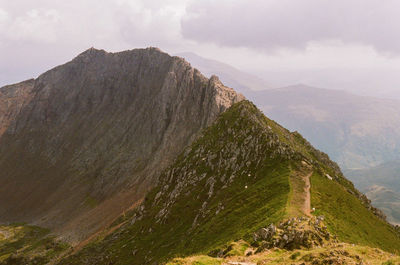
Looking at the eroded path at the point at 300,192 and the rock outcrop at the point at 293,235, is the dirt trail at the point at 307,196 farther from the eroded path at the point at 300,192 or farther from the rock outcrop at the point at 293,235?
the rock outcrop at the point at 293,235

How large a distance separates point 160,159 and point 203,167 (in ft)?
224

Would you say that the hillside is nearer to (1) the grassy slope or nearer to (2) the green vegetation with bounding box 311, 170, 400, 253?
(2) the green vegetation with bounding box 311, 170, 400, 253

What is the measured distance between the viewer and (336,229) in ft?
145

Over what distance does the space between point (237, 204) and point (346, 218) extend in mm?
19165

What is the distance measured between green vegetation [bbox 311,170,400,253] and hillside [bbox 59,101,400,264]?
0.67 ft

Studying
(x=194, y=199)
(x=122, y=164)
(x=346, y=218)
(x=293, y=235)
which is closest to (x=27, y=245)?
(x=122, y=164)

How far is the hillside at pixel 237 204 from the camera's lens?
1815 inches

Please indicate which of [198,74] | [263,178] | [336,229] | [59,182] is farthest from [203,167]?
[59,182]

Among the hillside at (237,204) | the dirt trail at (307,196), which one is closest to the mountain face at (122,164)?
the hillside at (237,204)

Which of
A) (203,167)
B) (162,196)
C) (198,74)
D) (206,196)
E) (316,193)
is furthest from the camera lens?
(198,74)

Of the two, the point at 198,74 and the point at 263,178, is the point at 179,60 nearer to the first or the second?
the point at 198,74

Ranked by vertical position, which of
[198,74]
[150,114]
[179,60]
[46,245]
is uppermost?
[179,60]

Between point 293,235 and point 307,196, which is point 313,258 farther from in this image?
point 307,196

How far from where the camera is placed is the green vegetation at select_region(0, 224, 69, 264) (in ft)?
388
